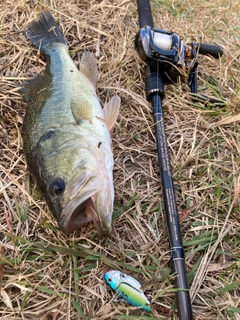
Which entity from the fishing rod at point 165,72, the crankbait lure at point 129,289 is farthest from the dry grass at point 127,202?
the fishing rod at point 165,72

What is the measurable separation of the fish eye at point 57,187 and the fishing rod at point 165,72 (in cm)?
79

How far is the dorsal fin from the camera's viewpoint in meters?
3.14

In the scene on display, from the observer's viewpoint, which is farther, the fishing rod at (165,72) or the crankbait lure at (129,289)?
the fishing rod at (165,72)

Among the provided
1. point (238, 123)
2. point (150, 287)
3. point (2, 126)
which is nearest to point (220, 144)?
point (238, 123)

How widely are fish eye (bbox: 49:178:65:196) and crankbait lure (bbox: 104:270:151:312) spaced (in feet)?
2.28

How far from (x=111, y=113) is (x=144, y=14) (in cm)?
141

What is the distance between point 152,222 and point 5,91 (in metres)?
1.89

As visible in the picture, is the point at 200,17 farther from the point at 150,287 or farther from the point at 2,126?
the point at 150,287

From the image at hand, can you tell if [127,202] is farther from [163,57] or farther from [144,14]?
[144,14]

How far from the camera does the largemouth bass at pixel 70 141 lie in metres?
2.26

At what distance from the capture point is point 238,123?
3082mm

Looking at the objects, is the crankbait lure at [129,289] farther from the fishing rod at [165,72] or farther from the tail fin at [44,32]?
the tail fin at [44,32]

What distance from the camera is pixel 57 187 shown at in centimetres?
228

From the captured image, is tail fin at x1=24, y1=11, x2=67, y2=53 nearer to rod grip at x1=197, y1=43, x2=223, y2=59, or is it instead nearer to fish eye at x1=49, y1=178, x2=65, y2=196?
rod grip at x1=197, y1=43, x2=223, y2=59
